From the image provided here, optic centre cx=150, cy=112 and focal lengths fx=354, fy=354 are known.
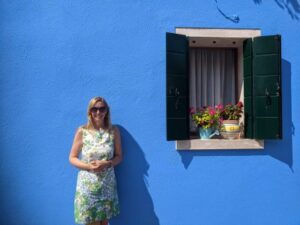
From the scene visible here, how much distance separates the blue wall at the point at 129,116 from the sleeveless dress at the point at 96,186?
46cm

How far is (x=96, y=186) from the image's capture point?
12.6 feet

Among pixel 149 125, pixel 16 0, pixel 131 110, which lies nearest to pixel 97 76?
pixel 131 110

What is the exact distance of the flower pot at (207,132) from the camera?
15.2 ft

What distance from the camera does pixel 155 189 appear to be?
4.50m

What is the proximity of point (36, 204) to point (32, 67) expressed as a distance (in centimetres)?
169

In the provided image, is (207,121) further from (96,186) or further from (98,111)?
(96,186)

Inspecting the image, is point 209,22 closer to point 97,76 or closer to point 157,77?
point 157,77

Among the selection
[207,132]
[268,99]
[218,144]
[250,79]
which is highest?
[250,79]

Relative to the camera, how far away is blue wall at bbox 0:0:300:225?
4340 mm

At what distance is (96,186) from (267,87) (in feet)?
8.06

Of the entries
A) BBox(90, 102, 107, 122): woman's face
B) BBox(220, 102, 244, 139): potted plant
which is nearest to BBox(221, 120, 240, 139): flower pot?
BBox(220, 102, 244, 139): potted plant

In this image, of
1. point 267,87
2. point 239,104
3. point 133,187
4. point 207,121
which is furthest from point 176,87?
point 133,187

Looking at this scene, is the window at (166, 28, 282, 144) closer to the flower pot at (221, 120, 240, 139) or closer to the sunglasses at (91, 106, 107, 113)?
the flower pot at (221, 120, 240, 139)

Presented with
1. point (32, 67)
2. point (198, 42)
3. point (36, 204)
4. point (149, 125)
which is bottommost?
point (36, 204)
